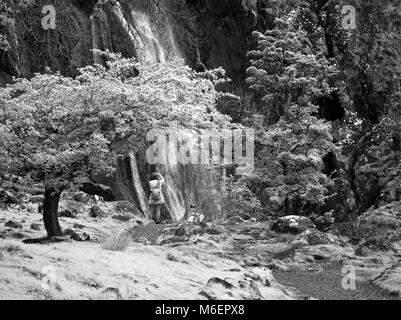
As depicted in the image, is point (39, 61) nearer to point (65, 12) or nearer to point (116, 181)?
point (65, 12)

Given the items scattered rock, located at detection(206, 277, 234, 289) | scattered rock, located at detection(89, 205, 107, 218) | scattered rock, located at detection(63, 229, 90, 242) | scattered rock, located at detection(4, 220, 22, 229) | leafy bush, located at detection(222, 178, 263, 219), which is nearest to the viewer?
scattered rock, located at detection(206, 277, 234, 289)

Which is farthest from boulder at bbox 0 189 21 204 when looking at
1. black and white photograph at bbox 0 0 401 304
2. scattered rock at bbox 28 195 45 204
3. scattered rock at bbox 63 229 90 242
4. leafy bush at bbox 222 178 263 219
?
leafy bush at bbox 222 178 263 219

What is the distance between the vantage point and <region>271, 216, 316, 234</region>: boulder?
15.4 m

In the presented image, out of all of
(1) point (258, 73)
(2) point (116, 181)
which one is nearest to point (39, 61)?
(2) point (116, 181)

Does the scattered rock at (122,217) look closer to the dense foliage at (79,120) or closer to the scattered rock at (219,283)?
the dense foliage at (79,120)

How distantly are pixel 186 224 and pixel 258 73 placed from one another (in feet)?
20.5

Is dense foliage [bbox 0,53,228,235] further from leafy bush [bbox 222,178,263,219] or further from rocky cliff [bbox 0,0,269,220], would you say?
rocky cliff [bbox 0,0,269,220]

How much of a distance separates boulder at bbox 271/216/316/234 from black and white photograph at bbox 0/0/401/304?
34 millimetres

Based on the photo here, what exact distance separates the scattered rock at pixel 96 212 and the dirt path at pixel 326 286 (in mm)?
7601

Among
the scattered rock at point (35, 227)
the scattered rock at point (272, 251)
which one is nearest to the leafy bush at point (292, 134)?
the scattered rock at point (272, 251)

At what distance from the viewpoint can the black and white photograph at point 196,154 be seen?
31.3 ft

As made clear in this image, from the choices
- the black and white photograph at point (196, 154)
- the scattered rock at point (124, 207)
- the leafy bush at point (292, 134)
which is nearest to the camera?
the black and white photograph at point (196, 154)

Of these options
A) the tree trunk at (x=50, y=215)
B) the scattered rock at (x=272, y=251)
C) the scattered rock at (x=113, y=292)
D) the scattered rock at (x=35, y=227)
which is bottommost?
the scattered rock at (x=272, y=251)

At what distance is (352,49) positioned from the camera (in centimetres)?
2809
